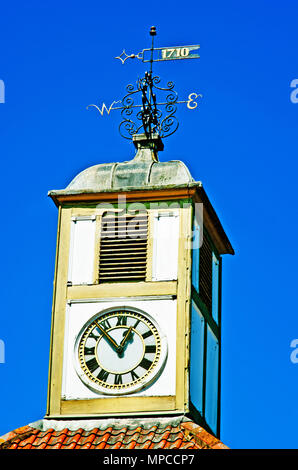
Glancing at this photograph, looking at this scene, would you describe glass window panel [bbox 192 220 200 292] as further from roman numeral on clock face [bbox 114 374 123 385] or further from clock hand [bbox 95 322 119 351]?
roman numeral on clock face [bbox 114 374 123 385]

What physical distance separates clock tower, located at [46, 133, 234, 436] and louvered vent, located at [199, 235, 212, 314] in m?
0.02

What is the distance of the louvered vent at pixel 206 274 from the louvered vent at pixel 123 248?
125 cm

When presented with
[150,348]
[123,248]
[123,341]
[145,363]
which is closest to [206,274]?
[123,248]

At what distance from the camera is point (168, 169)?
101 feet

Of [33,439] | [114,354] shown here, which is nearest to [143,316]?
[114,354]

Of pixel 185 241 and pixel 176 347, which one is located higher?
pixel 185 241

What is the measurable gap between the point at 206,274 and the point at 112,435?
3954 millimetres

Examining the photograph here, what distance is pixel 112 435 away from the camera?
28484 mm

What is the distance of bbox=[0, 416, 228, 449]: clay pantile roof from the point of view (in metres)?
27.9

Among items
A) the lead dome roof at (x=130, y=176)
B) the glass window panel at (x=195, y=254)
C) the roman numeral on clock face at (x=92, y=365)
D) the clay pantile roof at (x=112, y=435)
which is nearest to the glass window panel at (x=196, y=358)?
the glass window panel at (x=195, y=254)

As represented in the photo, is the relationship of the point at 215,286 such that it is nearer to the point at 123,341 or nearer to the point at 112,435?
the point at 123,341

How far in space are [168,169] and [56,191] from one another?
2.00 m
